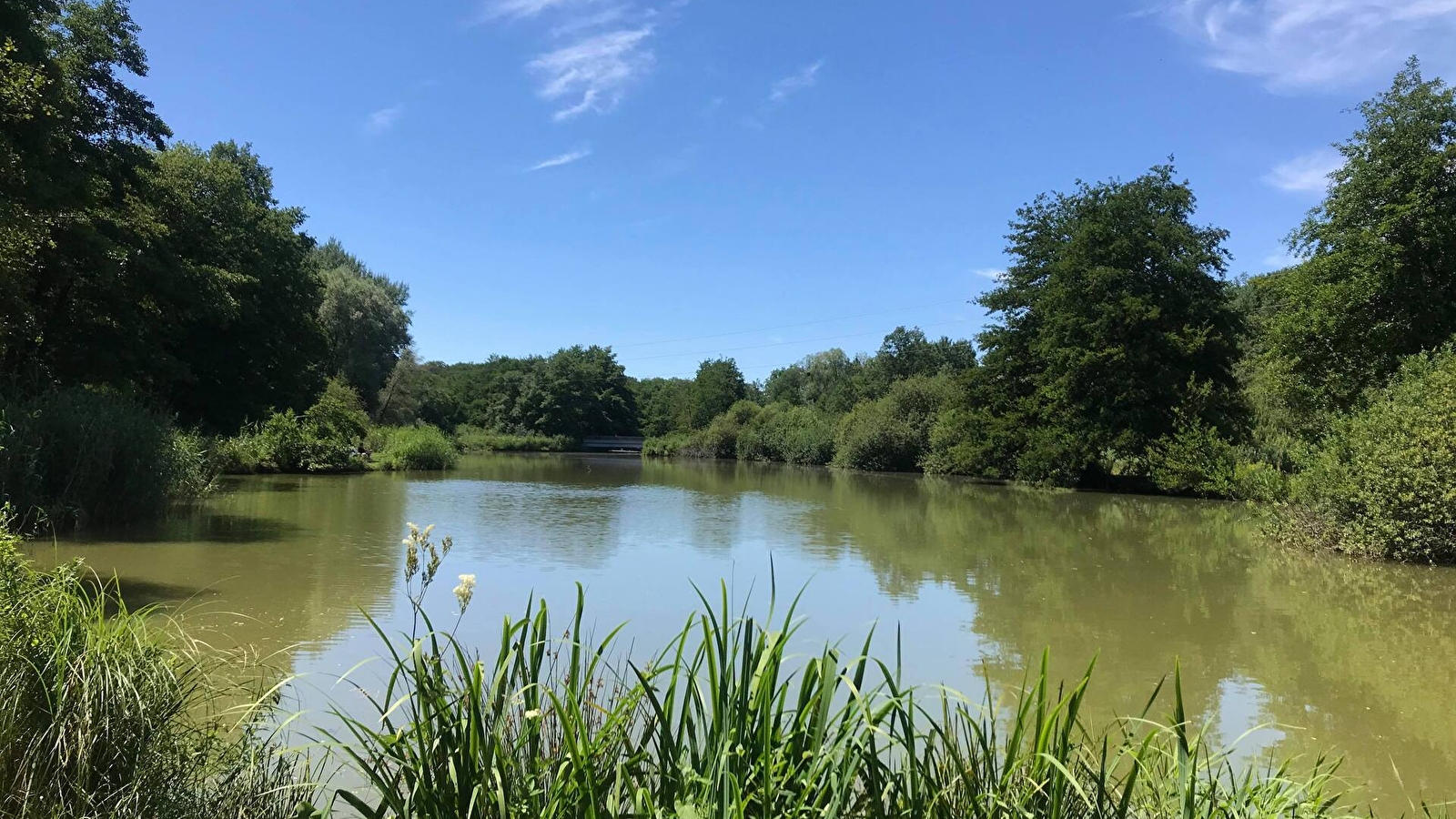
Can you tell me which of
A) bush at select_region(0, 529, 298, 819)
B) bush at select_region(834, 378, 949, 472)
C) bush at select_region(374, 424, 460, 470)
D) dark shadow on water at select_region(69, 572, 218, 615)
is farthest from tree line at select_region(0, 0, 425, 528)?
bush at select_region(834, 378, 949, 472)

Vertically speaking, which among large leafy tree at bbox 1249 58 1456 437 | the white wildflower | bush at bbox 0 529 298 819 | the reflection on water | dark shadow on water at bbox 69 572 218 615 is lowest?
the reflection on water

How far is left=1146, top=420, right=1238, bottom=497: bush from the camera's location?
68.3 ft

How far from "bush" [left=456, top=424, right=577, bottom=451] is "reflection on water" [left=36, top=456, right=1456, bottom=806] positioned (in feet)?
147

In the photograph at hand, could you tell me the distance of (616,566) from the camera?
10.4 m

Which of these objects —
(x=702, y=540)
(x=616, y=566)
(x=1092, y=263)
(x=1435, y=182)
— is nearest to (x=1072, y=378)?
(x=1092, y=263)

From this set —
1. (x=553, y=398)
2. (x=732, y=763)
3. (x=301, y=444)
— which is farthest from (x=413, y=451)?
(x=553, y=398)

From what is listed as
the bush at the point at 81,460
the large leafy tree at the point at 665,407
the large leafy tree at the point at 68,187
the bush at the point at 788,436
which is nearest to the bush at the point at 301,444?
the large leafy tree at the point at 68,187

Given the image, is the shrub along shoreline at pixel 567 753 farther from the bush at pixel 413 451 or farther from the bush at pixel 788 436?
the bush at pixel 788 436

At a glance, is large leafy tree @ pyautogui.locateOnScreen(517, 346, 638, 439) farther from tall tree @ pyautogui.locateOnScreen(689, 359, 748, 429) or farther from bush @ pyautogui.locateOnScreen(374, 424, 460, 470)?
bush @ pyautogui.locateOnScreen(374, 424, 460, 470)

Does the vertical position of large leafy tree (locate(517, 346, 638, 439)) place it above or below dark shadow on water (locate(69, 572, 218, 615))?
above

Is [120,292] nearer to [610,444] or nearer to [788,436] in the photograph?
[788,436]

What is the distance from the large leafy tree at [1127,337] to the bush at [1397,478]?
410 inches

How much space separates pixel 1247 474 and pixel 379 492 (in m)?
19.7

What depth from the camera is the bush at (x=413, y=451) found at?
30391 millimetres
